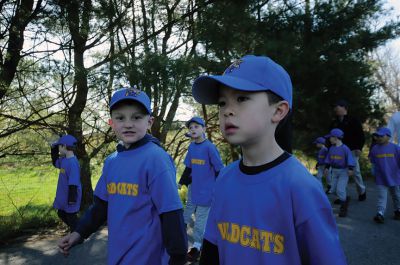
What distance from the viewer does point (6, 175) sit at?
582 cm

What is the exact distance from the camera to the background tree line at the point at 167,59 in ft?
17.1

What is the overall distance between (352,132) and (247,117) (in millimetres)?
6463

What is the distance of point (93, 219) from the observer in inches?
93.8

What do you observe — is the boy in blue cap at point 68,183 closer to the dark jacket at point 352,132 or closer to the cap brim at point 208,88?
the cap brim at point 208,88

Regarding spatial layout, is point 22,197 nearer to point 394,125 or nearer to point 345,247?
point 345,247

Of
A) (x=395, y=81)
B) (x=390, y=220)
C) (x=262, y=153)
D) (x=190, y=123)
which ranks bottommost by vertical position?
(x=390, y=220)

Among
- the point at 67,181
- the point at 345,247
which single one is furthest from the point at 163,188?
the point at 67,181

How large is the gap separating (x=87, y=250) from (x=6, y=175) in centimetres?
197

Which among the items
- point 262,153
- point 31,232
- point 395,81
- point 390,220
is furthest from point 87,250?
point 395,81

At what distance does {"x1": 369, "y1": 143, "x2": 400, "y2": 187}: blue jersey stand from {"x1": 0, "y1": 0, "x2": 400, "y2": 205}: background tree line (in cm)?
248

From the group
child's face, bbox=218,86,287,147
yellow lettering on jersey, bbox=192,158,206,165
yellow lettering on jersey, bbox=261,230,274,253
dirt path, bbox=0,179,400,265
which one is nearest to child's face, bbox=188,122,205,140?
yellow lettering on jersey, bbox=192,158,206,165

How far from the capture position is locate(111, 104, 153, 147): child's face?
2320 mm

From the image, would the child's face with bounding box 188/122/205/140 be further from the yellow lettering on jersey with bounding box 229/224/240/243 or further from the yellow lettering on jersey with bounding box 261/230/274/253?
the yellow lettering on jersey with bounding box 261/230/274/253

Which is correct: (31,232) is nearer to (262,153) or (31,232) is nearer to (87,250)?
(87,250)
